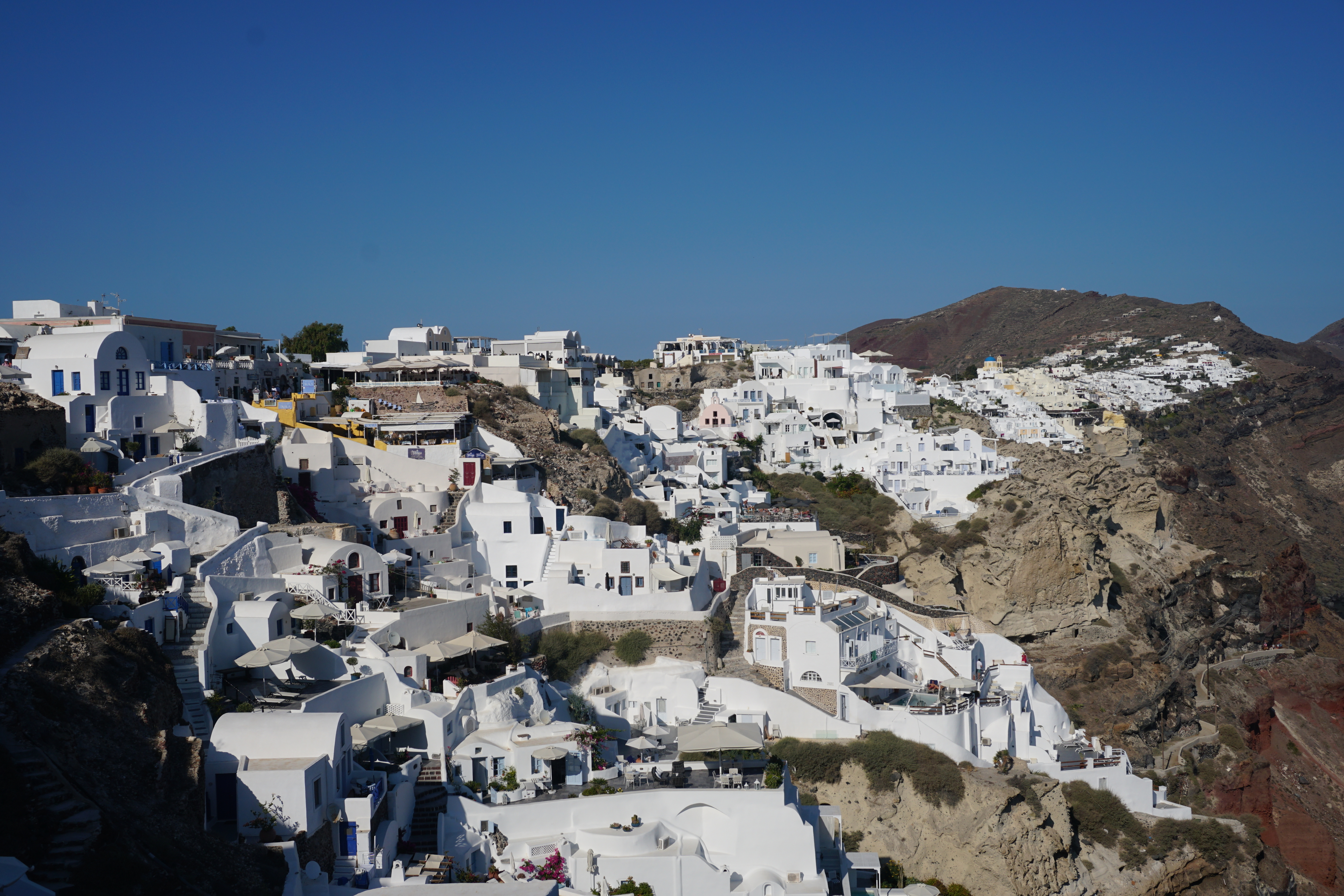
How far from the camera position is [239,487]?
90.1 ft

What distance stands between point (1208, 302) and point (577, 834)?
120 meters

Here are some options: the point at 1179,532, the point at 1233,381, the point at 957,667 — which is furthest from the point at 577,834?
the point at 1233,381

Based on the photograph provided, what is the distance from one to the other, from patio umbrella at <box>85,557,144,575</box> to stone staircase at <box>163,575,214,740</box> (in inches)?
43.8

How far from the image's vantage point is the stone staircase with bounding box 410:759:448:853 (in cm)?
1933

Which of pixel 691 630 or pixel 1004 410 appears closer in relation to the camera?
pixel 691 630

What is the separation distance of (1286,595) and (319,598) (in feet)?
136

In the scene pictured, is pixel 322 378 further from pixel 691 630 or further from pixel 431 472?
pixel 691 630

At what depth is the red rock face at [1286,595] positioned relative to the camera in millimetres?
45500

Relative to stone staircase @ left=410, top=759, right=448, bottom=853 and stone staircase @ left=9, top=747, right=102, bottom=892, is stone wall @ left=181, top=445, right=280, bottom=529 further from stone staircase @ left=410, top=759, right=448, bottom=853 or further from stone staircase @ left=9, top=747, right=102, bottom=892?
stone staircase @ left=9, top=747, right=102, bottom=892

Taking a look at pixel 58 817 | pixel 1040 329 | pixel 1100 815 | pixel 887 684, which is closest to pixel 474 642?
pixel 887 684

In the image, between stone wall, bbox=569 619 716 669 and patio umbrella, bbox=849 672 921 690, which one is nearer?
patio umbrella, bbox=849 672 921 690

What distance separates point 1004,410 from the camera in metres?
61.3

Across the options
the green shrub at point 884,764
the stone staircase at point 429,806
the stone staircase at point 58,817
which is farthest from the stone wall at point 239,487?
the green shrub at point 884,764

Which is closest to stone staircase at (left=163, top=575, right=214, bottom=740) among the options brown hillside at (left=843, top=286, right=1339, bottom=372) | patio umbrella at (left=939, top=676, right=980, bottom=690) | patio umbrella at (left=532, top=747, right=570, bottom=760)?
patio umbrella at (left=532, top=747, right=570, bottom=760)
